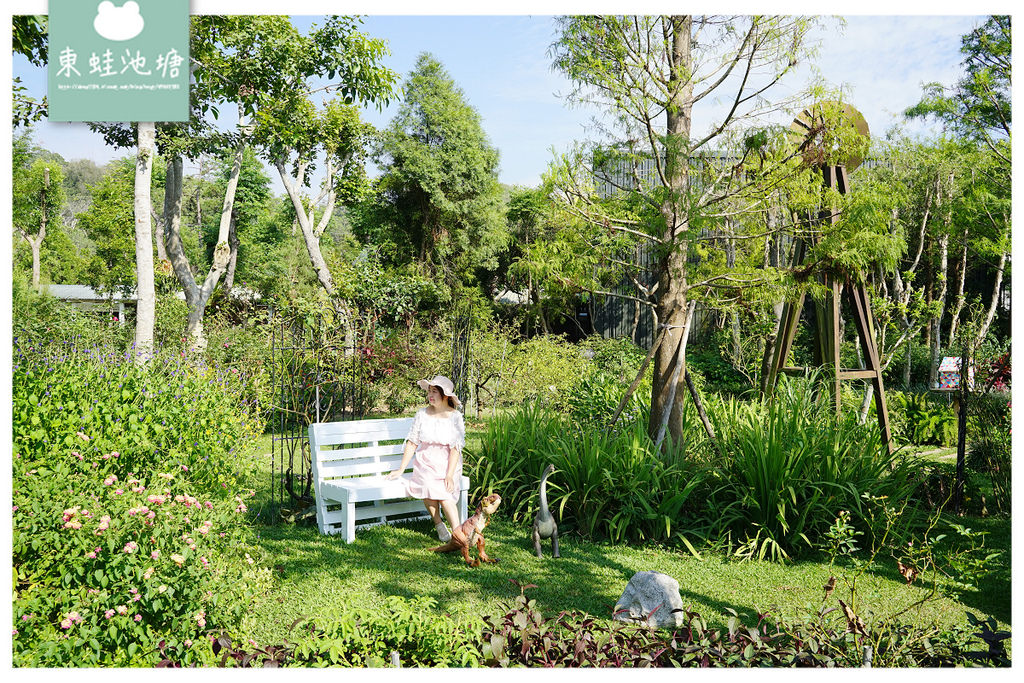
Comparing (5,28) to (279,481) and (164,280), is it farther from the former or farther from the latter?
(164,280)

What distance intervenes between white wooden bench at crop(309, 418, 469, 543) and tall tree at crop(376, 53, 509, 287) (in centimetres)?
972

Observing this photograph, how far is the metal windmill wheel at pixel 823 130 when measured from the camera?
17.9ft

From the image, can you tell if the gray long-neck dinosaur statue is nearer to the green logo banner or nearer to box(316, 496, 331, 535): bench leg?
box(316, 496, 331, 535): bench leg

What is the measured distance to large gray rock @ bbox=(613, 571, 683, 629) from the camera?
3436 mm

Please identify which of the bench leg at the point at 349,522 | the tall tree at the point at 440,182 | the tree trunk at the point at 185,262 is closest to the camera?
the bench leg at the point at 349,522

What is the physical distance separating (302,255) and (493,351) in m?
13.1

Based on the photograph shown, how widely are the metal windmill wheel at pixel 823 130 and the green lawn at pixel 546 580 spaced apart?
296cm

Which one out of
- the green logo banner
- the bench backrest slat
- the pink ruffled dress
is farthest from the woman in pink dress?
the green logo banner

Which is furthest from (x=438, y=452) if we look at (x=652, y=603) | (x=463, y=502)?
(x=652, y=603)

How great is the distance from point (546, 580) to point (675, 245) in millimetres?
2467

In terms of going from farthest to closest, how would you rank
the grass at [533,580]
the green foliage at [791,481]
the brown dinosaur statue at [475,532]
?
1. the green foliage at [791,481]
2. the brown dinosaur statue at [475,532]
3. the grass at [533,580]

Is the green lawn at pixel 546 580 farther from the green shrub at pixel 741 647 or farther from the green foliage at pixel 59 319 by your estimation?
the green foliage at pixel 59 319

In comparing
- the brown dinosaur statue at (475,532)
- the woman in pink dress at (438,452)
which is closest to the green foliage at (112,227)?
the woman in pink dress at (438,452)
